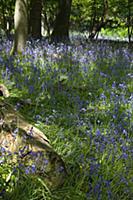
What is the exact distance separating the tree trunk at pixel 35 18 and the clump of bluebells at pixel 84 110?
13.4ft

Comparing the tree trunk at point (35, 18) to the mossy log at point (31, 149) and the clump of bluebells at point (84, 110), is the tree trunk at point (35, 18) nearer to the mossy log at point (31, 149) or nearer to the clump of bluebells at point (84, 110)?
the clump of bluebells at point (84, 110)

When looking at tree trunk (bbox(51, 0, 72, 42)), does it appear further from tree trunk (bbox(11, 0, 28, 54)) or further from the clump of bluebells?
tree trunk (bbox(11, 0, 28, 54))

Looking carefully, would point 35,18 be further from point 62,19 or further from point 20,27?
point 20,27

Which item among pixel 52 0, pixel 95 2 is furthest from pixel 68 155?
pixel 95 2

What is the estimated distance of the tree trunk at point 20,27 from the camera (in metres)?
7.68

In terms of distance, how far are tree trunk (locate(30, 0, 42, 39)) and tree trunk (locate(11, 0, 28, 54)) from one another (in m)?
4.14

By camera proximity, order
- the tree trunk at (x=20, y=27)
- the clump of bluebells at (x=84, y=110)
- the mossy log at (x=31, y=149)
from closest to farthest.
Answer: the mossy log at (x=31, y=149) → the clump of bluebells at (x=84, y=110) → the tree trunk at (x=20, y=27)

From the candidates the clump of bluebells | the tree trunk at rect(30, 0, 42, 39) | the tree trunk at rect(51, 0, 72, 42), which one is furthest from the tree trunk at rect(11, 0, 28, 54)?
the tree trunk at rect(51, 0, 72, 42)

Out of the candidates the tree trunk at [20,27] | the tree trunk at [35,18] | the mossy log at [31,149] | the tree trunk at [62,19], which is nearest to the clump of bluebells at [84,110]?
the mossy log at [31,149]

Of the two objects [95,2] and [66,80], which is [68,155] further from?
[95,2]

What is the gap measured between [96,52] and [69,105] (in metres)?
3.41

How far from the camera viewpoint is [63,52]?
7926 mm

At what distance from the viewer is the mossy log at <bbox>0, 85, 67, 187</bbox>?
290 centimetres

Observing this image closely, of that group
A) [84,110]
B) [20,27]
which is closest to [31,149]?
[84,110]
